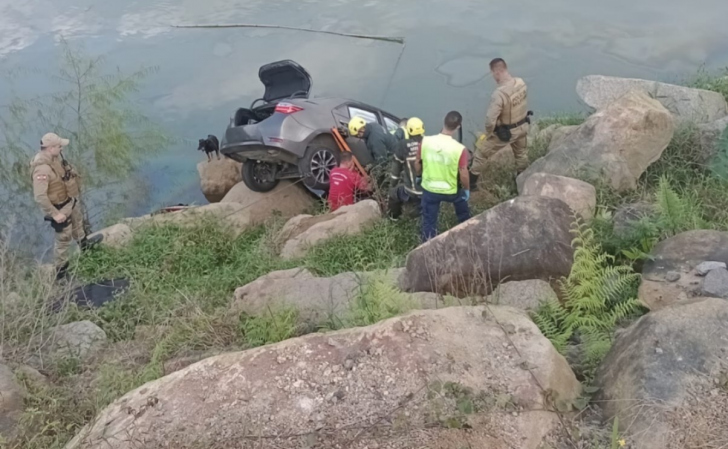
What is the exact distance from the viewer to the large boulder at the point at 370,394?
Answer: 3.23m

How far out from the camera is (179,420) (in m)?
3.40

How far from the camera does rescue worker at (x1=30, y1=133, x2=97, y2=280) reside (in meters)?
7.71

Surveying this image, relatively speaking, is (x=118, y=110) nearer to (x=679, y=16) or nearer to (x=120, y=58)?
(x=120, y=58)

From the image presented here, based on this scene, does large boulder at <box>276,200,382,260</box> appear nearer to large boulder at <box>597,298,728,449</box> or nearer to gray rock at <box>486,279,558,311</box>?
gray rock at <box>486,279,558,311</box>

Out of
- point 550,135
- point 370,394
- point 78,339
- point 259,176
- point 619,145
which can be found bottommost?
point 259,176

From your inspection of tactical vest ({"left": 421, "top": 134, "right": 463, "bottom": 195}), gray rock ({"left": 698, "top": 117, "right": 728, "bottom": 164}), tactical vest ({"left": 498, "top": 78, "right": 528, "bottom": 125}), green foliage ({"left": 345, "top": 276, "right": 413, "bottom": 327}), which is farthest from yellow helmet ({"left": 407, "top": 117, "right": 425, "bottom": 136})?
gray rock ({"left": 698, "top": 117, "right": 728, "bottom": 164})

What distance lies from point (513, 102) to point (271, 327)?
459cm

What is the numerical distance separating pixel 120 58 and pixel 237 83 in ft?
8.90

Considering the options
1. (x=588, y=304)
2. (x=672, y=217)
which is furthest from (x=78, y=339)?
(x=672, y=217)

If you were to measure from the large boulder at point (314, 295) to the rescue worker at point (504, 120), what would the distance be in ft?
8.45

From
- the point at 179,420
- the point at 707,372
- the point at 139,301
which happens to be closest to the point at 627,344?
the point at 707,372

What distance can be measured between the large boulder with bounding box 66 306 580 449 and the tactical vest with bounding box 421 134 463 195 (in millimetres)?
3039

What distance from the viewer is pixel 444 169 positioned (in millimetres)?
6738

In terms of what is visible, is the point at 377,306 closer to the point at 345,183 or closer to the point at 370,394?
the point at 370,394
